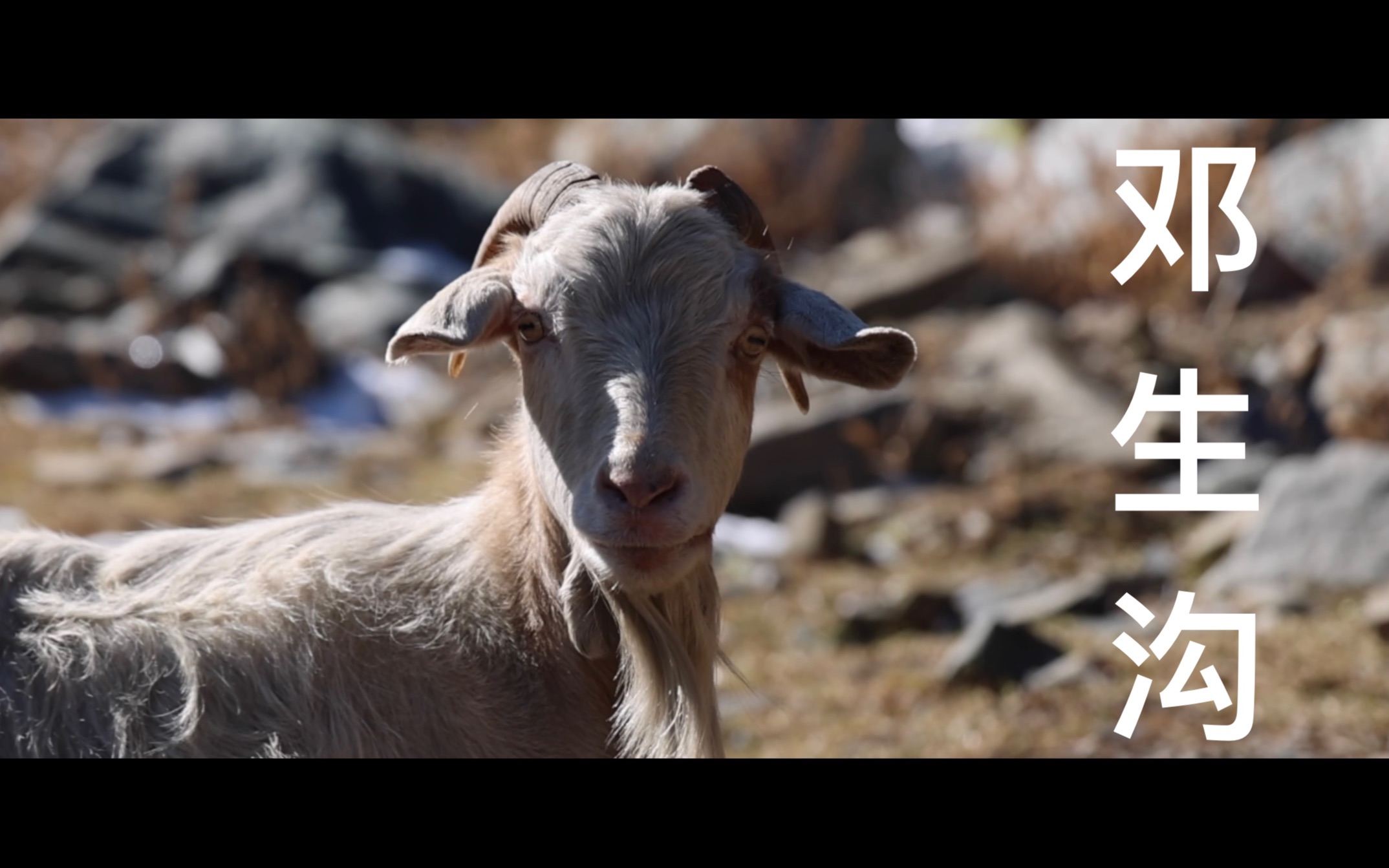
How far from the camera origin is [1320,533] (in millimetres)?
9164

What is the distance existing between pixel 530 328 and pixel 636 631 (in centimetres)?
93

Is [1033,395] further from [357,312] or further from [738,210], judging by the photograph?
→ [738,210]

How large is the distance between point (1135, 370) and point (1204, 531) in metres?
3.08

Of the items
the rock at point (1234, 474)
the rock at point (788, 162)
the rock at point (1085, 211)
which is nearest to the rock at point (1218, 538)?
the rock at point (1234, 474)

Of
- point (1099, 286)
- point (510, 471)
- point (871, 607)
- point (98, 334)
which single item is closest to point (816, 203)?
point (1099, 286)

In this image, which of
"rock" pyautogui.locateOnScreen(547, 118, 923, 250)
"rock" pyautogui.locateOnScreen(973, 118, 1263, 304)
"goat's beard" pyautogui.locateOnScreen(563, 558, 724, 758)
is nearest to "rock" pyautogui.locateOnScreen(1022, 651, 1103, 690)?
"goat's beard" pyautogui.locateOnScreen(563, 558, 724, 758)

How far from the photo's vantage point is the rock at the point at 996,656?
8.06 m

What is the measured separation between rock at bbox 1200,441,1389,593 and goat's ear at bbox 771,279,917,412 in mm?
5212

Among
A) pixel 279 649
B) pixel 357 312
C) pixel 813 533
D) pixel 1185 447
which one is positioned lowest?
pixel 279 649

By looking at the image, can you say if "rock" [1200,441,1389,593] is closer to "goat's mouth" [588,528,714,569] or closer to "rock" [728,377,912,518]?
"rock" [728,377,912,518]

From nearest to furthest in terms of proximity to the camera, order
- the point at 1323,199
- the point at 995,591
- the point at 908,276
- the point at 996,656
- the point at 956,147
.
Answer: the point at 996,656 → the point at 995,591 → the point at 1323,199 → the point at 908,276 → the point at 956,147

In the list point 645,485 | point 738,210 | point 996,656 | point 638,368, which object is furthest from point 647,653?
point 996,656

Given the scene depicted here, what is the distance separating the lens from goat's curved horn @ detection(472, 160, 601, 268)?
469 centimetres

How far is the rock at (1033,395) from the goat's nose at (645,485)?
803cm
